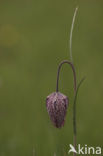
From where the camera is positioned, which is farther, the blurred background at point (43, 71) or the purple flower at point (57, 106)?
the blurred background at point (43, 71)

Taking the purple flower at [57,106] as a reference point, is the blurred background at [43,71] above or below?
above

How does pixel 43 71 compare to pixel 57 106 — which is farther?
pixel 43 71

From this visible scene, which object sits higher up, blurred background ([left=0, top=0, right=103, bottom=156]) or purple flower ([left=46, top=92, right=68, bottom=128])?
blurred background ([left=0, top=0, right=103, bottom=156])

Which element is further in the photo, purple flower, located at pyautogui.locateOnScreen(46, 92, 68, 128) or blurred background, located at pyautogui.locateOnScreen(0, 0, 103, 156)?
blurred background, located at pyautogui.locateOnScreen(0, 0, 103, 156)

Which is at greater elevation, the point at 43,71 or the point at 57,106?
the point at 43,71
